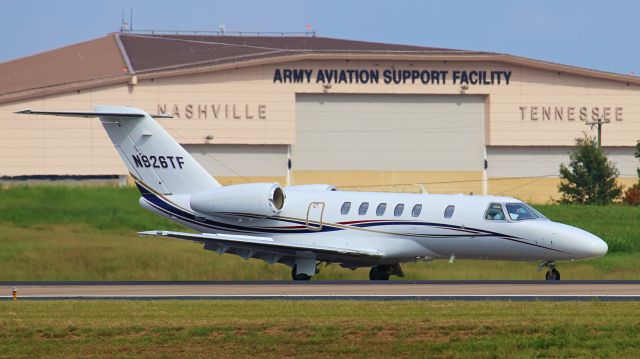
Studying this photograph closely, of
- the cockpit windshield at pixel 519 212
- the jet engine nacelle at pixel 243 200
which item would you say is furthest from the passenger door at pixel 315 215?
the cockpit windshield at pixel 519 212

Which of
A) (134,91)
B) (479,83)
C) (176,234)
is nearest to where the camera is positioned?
(176,234)

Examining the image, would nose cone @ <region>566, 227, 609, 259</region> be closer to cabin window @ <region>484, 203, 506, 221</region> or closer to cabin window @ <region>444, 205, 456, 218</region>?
cabin window @ <region>484, 203, 506, 221</region>

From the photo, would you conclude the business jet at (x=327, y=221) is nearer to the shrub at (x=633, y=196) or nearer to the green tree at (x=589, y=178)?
the shrub at (x=633, y=196)

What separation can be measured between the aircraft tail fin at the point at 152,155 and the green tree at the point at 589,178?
42.1 m

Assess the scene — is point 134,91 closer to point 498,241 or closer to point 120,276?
point 120,276

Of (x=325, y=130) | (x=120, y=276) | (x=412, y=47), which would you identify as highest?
(x=412, y=47)

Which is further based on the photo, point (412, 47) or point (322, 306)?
point (412, 47)

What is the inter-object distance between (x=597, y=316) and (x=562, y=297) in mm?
3406

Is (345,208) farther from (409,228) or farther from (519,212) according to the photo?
(519,212)

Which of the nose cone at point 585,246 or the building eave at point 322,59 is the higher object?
the building eave at point 322,59

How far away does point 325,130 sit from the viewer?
8200cm

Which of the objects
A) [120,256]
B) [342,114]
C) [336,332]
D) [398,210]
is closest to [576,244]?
[398,210]

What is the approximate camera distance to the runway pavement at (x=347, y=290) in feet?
88.7

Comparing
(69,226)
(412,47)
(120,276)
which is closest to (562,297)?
(120,276)
